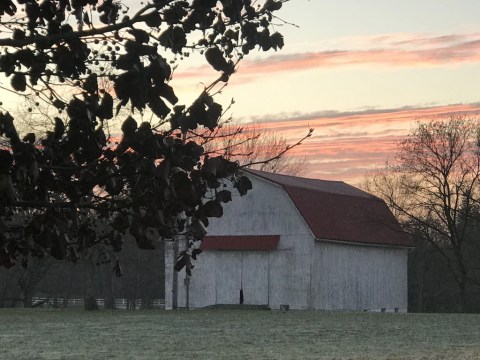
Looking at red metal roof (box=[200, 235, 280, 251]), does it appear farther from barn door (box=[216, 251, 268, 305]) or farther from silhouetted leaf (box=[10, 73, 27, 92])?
silhouetted leaf (box=[10, 73, 27, 92])

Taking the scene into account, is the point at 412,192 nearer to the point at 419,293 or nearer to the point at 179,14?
the point at 419,293

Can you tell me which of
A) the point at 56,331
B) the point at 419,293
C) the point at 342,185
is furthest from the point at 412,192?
the point at 56,331

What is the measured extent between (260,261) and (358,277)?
5.12 meters

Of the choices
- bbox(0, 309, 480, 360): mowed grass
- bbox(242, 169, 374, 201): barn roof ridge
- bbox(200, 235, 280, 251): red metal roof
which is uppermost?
bbox(242, 169, 374, 201): barn roof ridge

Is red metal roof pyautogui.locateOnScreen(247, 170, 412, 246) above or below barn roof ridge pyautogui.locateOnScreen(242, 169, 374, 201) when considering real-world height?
below

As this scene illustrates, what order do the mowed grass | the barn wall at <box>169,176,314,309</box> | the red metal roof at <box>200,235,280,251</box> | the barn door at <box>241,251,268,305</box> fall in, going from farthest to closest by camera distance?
the barn door at <box>241,251,268,305</box> < the red metal roof at <box>200,235,280,251</box> < the barn wall at <box>169,176,314,309</box> < the mowed grass

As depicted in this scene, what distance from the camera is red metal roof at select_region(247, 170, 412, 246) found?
4459 centimetres

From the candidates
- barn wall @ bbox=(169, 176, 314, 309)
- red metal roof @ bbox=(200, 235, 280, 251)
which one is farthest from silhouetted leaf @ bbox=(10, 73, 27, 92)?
red metal roof @ bbox=(200, 235, 280, 251)

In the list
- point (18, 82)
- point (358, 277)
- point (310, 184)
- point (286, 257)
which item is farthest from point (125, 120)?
point (310, 184)

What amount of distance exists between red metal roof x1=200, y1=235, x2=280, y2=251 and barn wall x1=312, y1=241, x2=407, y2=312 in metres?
2.03

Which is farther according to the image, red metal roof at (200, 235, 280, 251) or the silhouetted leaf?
red metal roof at (200, 235, 280, 251)

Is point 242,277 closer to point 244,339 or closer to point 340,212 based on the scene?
point 340,212

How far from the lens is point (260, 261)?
44.3 metres

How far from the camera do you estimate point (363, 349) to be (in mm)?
19500
